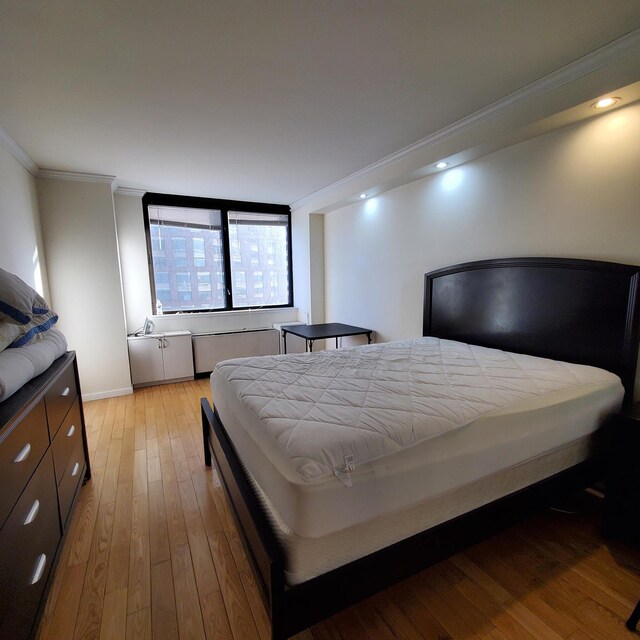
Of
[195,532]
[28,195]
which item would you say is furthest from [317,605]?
[28,195]

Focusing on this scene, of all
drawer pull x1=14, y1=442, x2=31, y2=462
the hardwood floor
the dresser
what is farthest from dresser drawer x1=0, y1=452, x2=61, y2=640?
the hardwood floor

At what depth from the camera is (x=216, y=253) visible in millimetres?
4723

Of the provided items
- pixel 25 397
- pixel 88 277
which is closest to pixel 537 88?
pixel 25 397

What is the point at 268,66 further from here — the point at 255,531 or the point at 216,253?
the point at 216,253

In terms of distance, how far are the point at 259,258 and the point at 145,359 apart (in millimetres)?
2156

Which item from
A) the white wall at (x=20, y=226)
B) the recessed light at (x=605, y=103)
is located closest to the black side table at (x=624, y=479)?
the recessed light at (x=605, y=103)

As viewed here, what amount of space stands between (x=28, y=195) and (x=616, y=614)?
4.86 meters

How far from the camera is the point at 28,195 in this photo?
3.01m

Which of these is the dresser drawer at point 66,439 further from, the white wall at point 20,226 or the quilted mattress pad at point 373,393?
the white wall at point 20,226

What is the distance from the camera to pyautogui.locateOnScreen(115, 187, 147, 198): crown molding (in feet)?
12.8

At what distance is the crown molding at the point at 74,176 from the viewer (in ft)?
10.6

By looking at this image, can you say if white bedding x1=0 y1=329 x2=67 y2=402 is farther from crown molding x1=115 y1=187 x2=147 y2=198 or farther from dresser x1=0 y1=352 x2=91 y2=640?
crown molding x1=115 y1=187 x2=147 y2=198

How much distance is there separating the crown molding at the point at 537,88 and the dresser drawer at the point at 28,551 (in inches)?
125

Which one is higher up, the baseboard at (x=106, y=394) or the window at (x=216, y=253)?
the window at (x=216, y=253)
